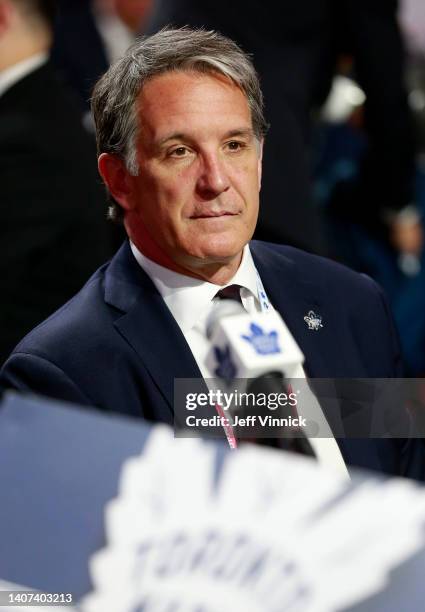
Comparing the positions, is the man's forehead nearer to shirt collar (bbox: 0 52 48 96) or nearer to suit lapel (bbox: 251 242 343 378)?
suit lapel (bbox: 251 242 343 378)

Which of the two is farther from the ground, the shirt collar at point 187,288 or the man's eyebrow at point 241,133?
the man's eyebrow at point 241,133

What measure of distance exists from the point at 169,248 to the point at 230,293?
0.11m

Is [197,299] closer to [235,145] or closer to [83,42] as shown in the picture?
[235,145]

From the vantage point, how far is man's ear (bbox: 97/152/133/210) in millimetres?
1700

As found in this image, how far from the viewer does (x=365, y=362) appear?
5.81ft

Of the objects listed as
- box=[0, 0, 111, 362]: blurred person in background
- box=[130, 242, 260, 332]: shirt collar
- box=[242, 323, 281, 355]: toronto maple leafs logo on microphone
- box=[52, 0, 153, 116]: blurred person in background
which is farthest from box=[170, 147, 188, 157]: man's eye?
box=[52, 0, 153, 116]: blurred person in background

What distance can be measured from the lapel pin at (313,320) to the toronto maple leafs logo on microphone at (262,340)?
1.47 feet

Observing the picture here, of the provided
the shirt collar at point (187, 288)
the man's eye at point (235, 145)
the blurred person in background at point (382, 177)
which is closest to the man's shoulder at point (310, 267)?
the shirt collar at point (187, 288)

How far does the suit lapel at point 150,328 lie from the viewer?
5.38 feet

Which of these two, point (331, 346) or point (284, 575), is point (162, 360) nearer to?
point (331, 346)

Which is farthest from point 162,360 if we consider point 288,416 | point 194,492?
point 194,492

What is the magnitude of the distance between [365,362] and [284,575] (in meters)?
0.67

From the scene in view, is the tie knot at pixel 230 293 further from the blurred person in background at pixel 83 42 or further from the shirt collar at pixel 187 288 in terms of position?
the blurred person in background at pixel 83 42

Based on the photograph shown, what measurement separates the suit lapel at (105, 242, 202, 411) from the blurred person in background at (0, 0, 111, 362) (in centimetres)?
19
